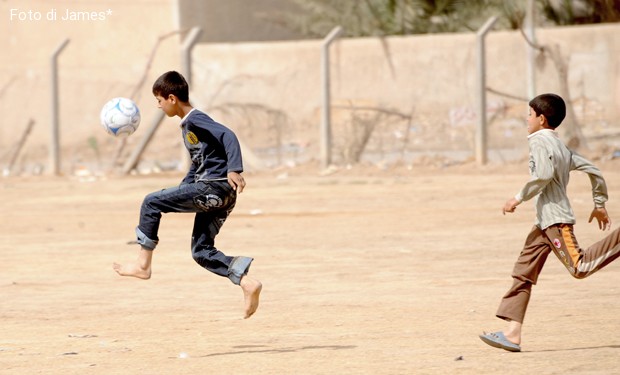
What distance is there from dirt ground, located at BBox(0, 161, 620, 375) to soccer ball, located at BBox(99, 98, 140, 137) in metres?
1.24

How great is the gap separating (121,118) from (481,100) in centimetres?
1354

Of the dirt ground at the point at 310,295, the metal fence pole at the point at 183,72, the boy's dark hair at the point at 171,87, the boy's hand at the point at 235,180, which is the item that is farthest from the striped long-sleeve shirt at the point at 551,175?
the metal fence pole at the point at 183,72

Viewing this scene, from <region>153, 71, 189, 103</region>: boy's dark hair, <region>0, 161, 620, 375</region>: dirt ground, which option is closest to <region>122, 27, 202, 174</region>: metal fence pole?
<region>0, 161, 620, 375</region>: dirt ground

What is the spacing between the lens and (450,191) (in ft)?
58.2

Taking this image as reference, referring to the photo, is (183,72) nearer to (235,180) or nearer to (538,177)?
(235,180)

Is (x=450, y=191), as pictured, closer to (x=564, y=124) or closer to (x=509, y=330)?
(x=564, y=124)

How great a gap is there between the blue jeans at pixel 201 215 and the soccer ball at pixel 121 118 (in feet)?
3.28

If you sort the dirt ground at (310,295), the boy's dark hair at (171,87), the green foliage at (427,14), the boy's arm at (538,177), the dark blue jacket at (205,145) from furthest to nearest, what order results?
the green foliage at (427,14) → the boy's dark hair at (171,87) → the dark blue jacket at (205,145) → the dirt ground at (310,295) → the boy's arm at (538,177)

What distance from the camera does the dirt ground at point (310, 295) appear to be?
262 inches

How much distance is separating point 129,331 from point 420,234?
592 centimetres

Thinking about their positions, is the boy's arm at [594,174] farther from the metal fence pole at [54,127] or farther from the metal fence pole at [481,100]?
the metal fence pole at [54,127]

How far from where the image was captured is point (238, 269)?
7.38 meters

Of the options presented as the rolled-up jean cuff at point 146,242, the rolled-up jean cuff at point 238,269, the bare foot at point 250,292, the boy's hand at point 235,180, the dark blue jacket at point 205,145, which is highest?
the dark blue jacket at point 205,145

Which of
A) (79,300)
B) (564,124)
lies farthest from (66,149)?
(79,300)
